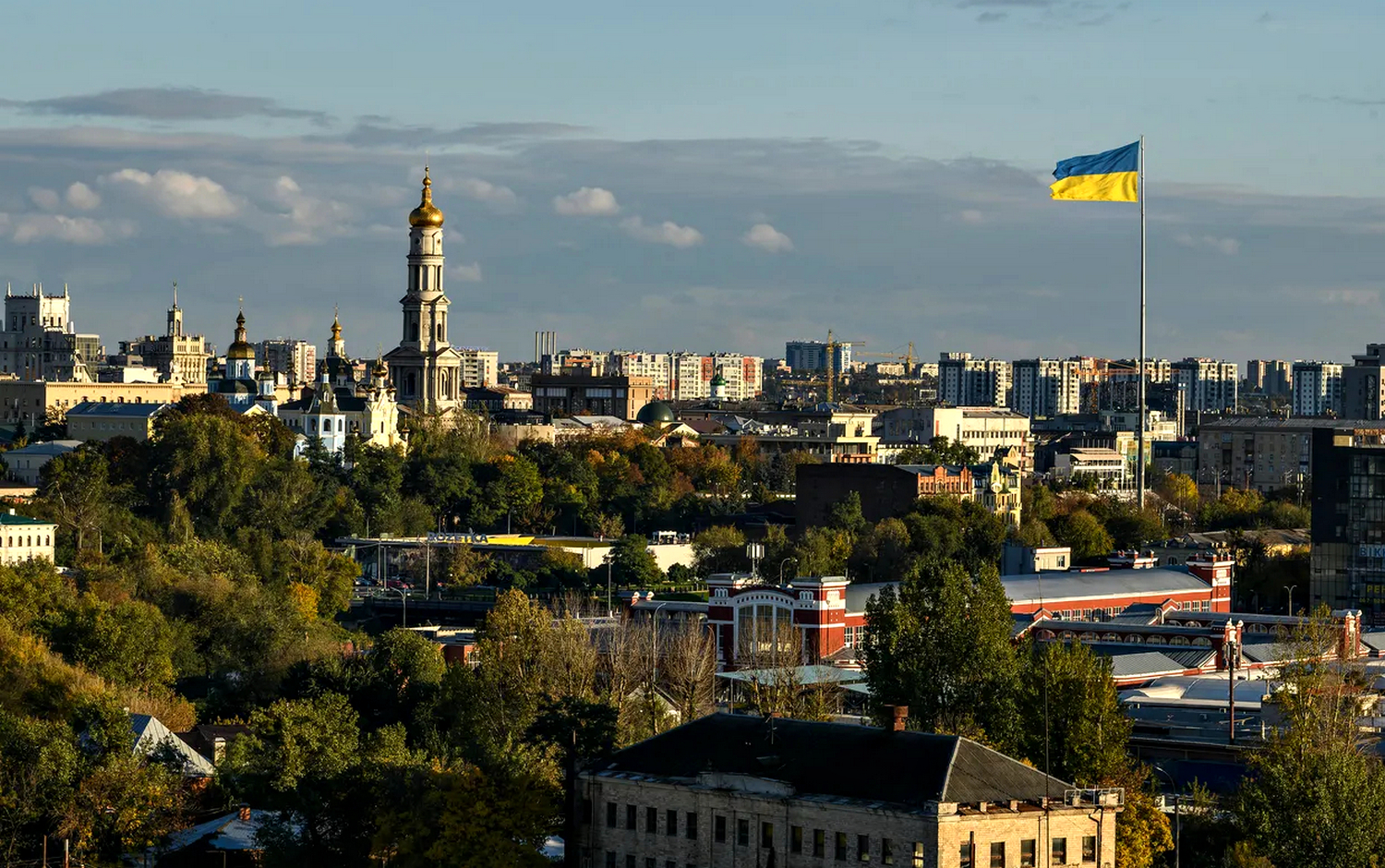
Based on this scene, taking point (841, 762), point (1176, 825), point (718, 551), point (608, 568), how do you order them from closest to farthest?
point (841, 762) < point (1176, 825) < point (608, 568) < point (718, 551)

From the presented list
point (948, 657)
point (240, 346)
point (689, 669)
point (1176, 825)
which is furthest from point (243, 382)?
point (1176, 825)

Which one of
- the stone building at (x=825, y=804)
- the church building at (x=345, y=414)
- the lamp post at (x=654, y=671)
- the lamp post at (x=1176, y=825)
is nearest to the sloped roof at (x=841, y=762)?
the stone building at (x=825, y=804)

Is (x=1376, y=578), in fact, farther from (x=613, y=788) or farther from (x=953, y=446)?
(x=953, y=446)

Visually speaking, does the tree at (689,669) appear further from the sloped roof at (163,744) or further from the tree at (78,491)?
the tree at (78,491)

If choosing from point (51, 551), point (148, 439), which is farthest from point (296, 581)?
point (148, 439)

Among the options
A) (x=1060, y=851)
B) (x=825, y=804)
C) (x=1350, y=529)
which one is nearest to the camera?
(x=825, y=804)

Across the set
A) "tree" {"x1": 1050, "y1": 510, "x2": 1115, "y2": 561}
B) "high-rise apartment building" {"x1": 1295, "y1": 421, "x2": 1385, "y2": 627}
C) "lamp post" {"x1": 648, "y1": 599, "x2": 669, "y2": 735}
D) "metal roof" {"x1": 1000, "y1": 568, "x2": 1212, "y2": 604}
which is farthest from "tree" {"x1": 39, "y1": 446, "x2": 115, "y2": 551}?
"high-rise apartment building" {"x1": 1295, "y1": 421, "x2": 1385, "y2": 627}

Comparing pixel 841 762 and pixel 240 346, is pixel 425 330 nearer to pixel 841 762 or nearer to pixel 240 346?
pixel 240 346
